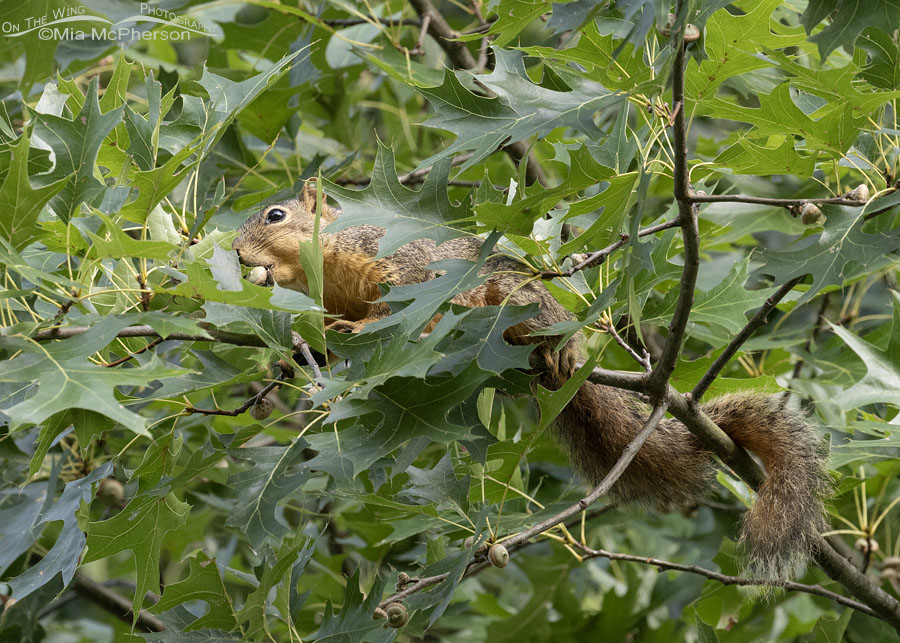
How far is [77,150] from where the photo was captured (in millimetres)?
1617

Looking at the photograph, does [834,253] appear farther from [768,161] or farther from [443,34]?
[443,34]

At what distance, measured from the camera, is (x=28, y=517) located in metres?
2.46

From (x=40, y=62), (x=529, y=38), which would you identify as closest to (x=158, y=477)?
(x=40, y=62)

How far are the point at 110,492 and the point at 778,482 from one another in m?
2.01

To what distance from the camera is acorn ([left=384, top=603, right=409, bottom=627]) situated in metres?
1.67

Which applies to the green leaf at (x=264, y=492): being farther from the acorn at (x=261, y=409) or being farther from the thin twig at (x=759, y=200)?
the thin twig at (x=759, y=200)

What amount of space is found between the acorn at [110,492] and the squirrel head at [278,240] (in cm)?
92

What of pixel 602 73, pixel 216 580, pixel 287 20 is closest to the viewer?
pixel 602 73

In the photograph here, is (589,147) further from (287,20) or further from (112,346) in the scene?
(287,20)

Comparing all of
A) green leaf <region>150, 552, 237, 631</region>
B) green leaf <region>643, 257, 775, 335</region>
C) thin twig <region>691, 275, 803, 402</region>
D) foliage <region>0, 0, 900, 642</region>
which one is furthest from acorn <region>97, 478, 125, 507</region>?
thin twig <region>691, 275, 803, 402</region>

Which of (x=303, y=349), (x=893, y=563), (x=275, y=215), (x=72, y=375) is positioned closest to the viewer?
(x=72, y=375)

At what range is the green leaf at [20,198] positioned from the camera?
147cm

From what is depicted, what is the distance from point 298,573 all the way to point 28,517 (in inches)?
38.8

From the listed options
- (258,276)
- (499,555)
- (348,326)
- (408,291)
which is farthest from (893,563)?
(258,276)
